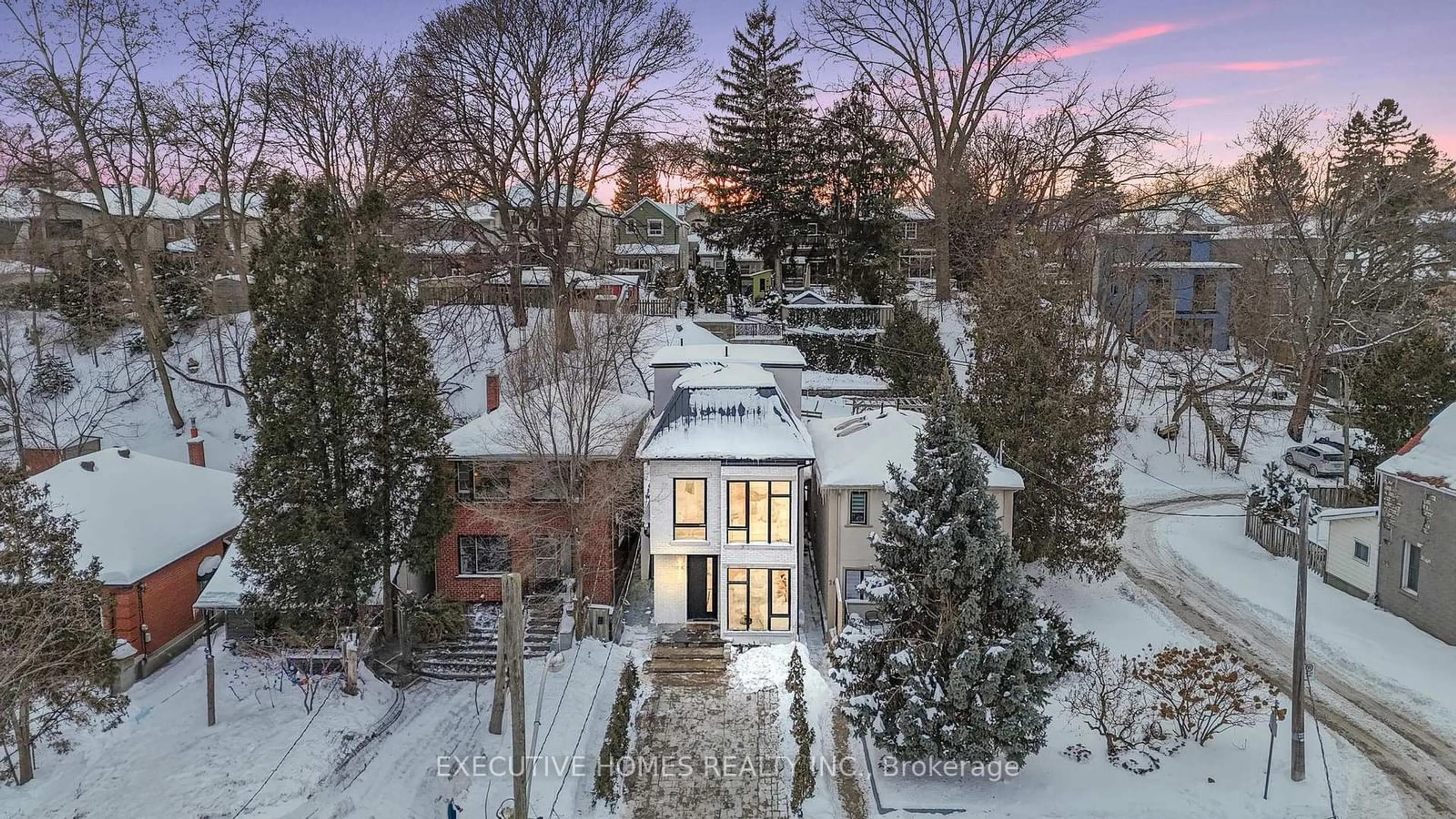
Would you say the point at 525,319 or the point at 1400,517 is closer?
the point at 1400,517

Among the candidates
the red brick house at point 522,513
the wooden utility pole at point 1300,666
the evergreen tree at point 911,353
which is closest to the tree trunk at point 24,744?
the red brick house at point 522,513

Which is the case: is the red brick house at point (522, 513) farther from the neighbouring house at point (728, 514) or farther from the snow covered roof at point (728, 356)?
the snow covered roof at point (728, 356)

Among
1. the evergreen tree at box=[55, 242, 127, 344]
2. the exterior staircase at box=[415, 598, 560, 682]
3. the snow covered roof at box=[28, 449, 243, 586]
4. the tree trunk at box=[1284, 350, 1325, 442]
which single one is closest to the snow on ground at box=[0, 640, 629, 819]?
the exterior staircase at box=[415, 598, 560, 682]

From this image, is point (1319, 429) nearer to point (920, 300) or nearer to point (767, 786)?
point (920, 300)

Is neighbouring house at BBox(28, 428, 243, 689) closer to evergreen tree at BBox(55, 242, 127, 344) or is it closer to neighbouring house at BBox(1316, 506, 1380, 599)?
evergreen tree at BBox(55, 242, 127, 344)

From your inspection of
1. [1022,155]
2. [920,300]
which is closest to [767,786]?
[920,300]

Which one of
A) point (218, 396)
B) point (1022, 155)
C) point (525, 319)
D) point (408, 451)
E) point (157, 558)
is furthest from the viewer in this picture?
point (1022, 155)

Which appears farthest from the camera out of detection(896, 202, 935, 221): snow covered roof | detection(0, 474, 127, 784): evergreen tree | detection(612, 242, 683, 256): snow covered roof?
detection(612, 242, 683, 256): snow covered roof

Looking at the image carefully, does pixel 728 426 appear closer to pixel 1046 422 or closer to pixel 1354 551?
pixel 1046 422
